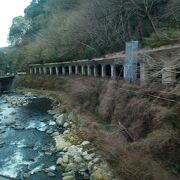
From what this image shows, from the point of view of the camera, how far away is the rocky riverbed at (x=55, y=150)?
14633mm

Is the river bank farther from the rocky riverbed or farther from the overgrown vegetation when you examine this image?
the overgrown vegetation

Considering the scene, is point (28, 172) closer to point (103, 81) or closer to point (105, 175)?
point (105, 175)

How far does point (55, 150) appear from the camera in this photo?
1784cm

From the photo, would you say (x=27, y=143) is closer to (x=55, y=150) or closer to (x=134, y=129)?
(x=55, y=150)

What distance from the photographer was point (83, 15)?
3647cm

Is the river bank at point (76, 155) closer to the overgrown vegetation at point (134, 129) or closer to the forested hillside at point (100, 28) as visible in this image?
the overgrown vegetation at point (134, 129)

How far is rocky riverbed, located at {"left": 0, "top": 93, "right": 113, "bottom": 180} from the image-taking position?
1463 cm

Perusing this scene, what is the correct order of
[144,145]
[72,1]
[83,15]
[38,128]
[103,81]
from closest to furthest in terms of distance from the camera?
[144,145] → [38,128] → [103,81] → [83,15] → [72,1]

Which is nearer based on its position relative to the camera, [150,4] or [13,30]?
[150,4]

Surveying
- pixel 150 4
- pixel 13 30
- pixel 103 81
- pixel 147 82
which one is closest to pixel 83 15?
pixel 150 4

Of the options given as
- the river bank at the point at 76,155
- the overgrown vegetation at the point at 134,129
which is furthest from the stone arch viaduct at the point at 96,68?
the river bank at the point at 76,155

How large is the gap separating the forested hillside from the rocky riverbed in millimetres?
8606

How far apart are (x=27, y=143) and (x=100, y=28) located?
1926 centimetres

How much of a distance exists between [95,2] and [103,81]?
1283cm
